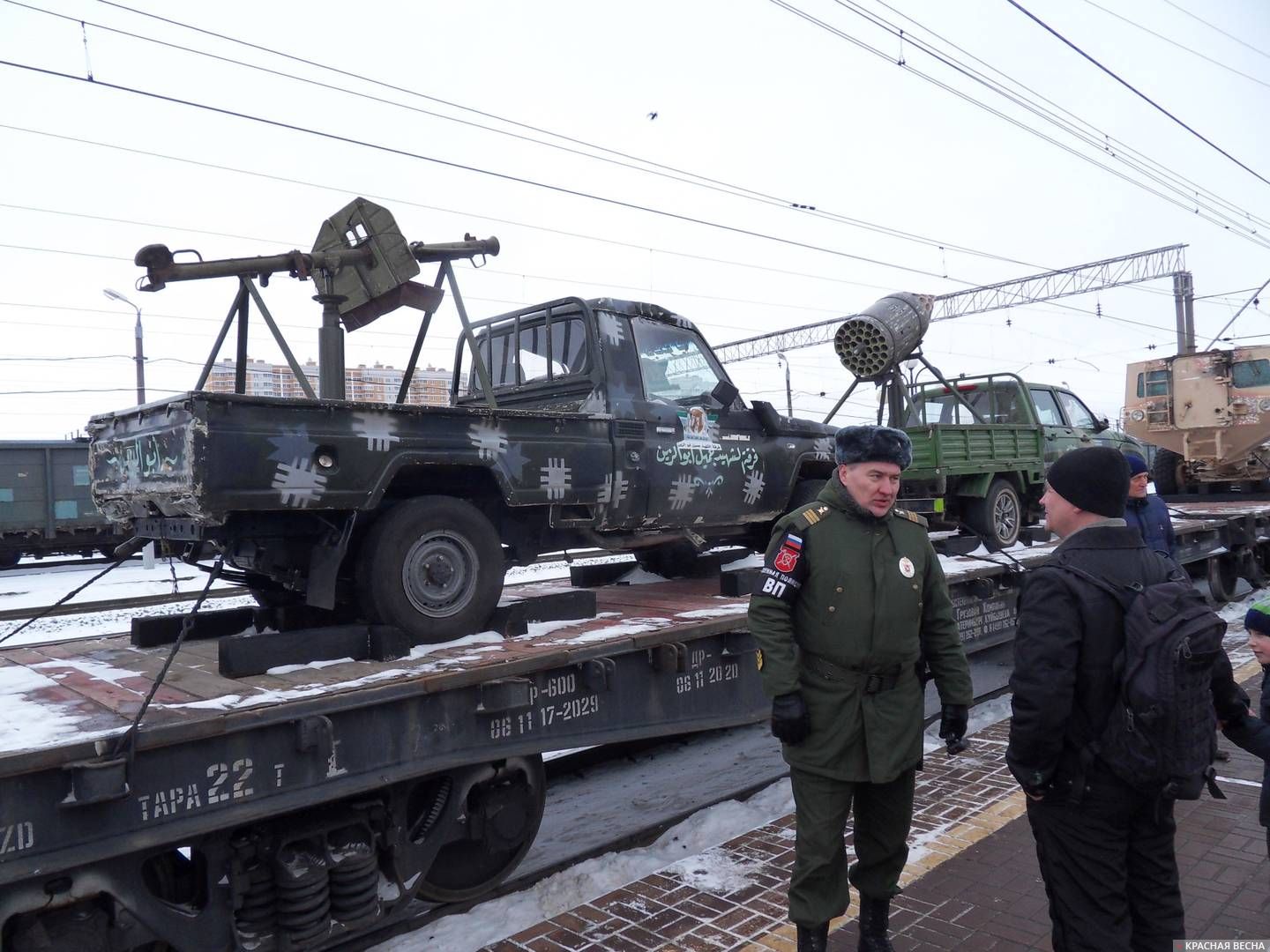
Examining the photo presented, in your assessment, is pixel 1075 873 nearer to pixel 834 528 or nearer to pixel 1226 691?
pixel 1226 691

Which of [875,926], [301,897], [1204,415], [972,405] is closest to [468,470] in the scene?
[301,897]

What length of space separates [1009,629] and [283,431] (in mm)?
5999

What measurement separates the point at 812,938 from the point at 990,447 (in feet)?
23.3

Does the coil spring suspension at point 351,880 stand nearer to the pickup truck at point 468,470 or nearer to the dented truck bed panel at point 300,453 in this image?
the pickup truck at point 468,470

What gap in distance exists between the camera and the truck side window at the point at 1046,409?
1114 centimetres

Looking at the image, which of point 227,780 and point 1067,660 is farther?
point 227,780

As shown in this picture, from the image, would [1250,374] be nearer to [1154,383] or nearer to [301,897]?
[1154,383]

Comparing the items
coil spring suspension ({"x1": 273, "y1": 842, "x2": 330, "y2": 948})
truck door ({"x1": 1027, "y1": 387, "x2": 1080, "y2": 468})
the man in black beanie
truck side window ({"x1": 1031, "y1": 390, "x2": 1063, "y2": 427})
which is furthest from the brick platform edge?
truck side window ({"x1": 1031, "y1": 390, "x2": 1063, "y2": 427})

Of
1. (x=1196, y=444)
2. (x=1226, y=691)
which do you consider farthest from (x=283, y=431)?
(x=1196, y=444)

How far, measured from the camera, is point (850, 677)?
329 cm

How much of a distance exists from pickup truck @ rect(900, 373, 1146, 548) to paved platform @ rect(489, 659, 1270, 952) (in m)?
3.47

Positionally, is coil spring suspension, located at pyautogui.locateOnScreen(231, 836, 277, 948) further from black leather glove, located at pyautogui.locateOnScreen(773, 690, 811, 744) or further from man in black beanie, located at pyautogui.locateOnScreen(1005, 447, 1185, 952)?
man in black beanie, located at pyautogui.locateOnScreen(1005, 447, 1185, 952)

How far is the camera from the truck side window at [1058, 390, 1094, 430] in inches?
455

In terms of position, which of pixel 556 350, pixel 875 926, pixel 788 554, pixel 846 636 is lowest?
pixel 875 926
